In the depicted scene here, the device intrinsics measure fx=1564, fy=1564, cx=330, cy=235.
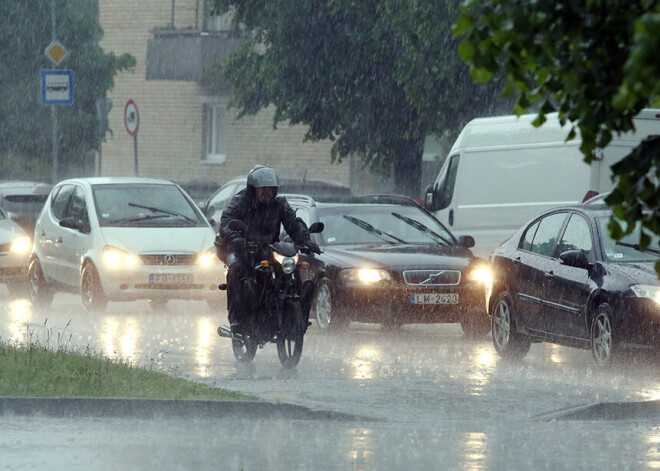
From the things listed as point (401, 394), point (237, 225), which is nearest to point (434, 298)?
point (237, 225)

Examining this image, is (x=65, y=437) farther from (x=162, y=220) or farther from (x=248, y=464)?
(x=162, y=220)

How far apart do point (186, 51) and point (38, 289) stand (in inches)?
739

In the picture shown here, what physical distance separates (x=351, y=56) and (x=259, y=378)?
1521 centimetres

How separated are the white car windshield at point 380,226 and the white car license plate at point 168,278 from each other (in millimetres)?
2055

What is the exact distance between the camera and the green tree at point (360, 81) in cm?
2469

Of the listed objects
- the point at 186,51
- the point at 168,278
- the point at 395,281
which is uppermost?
the point at 395,281

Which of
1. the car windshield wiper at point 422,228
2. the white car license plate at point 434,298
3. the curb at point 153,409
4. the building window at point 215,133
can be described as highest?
the curb at point 153,409

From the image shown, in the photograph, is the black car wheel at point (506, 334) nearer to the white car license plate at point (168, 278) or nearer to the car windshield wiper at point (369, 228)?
the car windshield wiper at point (369, 228)

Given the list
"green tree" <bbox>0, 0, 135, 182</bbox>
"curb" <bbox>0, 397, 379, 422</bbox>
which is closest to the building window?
"green tree" <bbox>0, 0, 135, 182</bbox>

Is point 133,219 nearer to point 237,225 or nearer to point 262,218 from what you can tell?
point 262,218

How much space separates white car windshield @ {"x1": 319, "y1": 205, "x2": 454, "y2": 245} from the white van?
252 centimetres

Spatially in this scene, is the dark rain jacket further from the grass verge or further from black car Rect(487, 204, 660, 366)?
black car Rect(487, 204, 660, 366)

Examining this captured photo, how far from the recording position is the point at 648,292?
11953 mm

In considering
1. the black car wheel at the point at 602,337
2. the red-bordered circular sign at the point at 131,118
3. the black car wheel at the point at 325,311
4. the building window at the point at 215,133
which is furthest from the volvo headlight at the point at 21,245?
the building window at the point at 215,133
